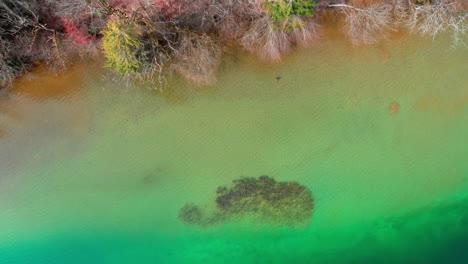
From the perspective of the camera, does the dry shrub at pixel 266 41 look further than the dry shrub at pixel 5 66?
Yes

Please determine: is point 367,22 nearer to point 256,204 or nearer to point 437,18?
point 437,18

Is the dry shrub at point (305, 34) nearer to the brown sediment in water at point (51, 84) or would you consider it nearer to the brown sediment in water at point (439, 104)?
the brown sediment in water at point (439, 104)

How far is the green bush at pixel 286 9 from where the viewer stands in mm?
6531

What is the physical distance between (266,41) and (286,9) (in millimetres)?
1091

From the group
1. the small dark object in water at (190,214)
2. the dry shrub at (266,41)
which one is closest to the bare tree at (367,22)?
the dry shrub at (266,41)

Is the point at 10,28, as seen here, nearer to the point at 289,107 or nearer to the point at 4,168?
the point at 4,168

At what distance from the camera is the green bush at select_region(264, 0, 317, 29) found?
6531mm

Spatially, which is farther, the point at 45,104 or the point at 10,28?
the point at 45,104

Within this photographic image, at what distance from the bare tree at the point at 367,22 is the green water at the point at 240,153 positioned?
0.97ft

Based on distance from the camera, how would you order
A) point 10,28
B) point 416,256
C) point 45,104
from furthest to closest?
1. point 416,256
2. point 45,104
3. point 10,28

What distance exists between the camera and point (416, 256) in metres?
8.62

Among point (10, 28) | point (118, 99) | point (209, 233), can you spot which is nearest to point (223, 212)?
point (209, 233)

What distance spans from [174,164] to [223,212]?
1851 millimetres

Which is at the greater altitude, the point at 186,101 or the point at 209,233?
the point at 186,101
